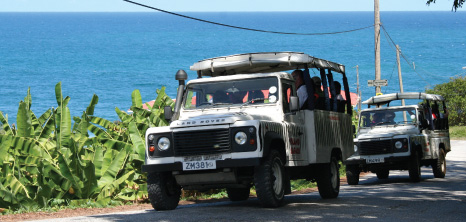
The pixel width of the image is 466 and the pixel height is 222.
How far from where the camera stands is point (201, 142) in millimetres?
12109

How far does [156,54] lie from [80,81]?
179 ft

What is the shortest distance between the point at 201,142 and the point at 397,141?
32.7 ft

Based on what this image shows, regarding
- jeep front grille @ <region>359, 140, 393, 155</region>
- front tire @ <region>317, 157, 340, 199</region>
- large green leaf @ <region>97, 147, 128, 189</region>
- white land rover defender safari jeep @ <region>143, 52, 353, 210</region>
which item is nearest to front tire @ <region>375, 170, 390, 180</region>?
jeep front grille @ <region>359, 140, 393, 155</region>

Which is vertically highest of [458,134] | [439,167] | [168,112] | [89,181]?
[168,112]

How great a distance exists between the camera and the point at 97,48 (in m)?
195

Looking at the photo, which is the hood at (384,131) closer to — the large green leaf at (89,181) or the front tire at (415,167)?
the front tire at (415,167)

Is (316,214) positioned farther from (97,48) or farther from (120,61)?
(97,48)

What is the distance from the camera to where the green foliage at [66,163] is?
591 inches

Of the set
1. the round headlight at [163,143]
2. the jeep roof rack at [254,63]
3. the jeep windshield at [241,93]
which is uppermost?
the jeep roof rack at [254,63]

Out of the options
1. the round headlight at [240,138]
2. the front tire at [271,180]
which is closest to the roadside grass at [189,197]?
the front tire at [271,180]

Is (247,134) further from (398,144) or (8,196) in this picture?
(398,144)

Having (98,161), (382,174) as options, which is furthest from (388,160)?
(98,161)

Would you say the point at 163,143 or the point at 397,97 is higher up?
the point at 397,97

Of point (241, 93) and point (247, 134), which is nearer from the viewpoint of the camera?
point (247, 134)
